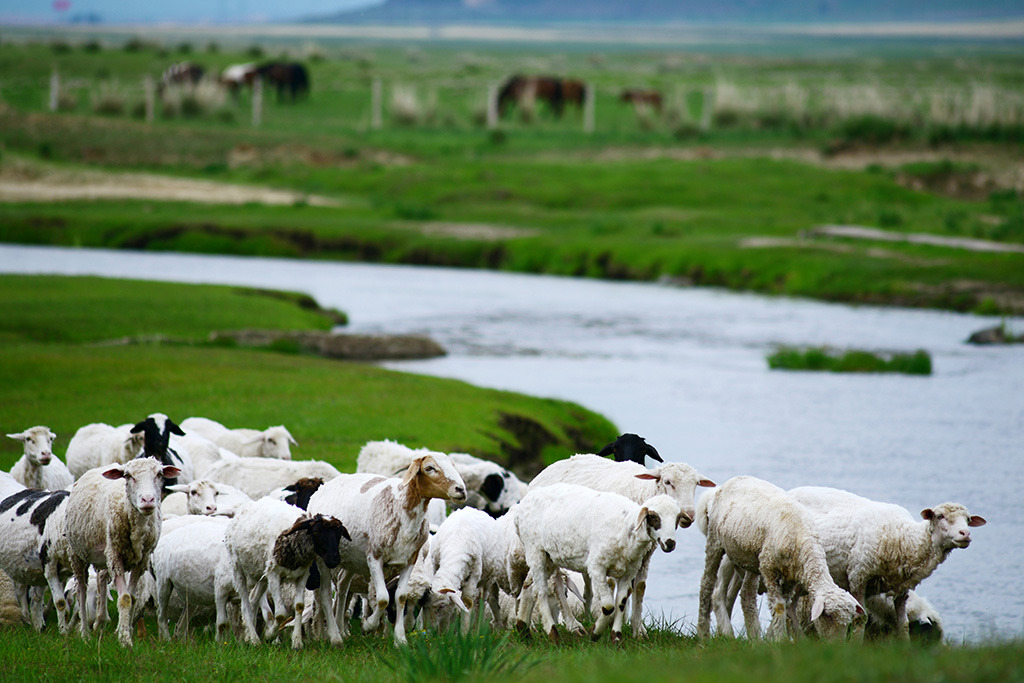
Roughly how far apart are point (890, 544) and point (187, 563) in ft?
19.5

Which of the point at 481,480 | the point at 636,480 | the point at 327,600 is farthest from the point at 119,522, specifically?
the point at 481,480

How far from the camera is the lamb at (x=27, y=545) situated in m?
11.0

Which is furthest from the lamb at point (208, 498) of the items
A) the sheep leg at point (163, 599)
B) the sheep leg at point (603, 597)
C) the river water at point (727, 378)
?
the river water at point (727, 378)

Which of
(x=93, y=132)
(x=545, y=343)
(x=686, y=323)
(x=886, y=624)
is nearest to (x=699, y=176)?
(x=686, y=323)

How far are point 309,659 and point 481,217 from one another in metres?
37.8

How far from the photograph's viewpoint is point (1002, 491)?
1820cm

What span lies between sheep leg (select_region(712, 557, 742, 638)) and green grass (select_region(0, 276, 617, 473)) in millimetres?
5813

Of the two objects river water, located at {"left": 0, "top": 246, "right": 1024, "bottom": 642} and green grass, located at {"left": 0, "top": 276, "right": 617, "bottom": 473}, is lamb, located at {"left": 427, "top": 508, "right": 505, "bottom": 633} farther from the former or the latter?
green grass, located at {"left": 0, "top": 276, "right": 617, "bottom": 473}

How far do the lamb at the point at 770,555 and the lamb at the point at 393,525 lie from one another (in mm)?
2415

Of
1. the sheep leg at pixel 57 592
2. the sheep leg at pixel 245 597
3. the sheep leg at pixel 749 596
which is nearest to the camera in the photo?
the sheep leg at pixel 245 597

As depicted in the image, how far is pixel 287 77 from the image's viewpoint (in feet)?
236

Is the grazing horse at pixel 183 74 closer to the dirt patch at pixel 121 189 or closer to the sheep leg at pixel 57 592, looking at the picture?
the dirt patch at pixel 121 189

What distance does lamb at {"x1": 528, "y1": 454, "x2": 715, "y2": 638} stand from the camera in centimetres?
1015

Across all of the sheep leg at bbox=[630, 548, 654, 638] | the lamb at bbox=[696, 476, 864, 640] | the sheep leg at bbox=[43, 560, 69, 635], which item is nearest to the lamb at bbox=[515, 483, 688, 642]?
the sheep leg at bbox=[630, 548, 654, 638]
